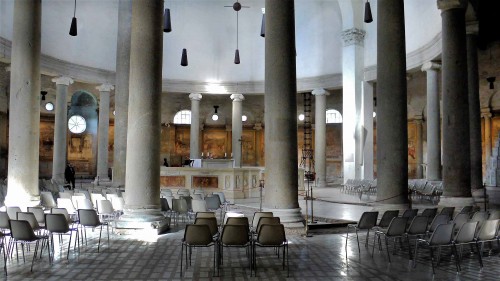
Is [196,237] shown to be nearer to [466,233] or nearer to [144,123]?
[144,123]

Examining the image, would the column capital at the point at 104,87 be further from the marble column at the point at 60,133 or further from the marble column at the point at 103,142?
the marble column at the point at 60,133

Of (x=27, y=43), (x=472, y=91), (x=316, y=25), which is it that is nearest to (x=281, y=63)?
(x=27, y=43)

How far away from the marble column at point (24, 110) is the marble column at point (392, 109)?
907 cm

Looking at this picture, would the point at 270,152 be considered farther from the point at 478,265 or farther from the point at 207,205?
the point at 478,265

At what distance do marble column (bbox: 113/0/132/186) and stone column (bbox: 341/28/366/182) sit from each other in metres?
12.9

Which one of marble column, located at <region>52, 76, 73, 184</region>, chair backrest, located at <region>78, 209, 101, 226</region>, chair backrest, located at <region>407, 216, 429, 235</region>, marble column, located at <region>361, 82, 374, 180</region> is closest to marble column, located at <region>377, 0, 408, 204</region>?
chair backrest, located at <region>407, 216, 429, 235</region>

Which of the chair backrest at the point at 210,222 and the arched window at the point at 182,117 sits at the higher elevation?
the arched window at the point at 182,117

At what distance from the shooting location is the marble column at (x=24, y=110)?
11336 millimetres

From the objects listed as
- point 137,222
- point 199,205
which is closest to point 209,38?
point 199,205

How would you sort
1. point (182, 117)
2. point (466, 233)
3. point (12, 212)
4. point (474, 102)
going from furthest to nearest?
point (182, 117), point (474, 102), point (12, 212), point (466, 233)

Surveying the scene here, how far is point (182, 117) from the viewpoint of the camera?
1375 inches

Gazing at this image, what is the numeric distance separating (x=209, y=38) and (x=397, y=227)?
2455 cm

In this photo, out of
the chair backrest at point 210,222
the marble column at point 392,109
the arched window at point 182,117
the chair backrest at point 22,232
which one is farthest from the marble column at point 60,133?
the marble column at point 392,109

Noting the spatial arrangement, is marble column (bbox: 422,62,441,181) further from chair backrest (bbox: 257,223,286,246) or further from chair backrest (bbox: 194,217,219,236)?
chair backrest (bbox: 257,223,286,246)
